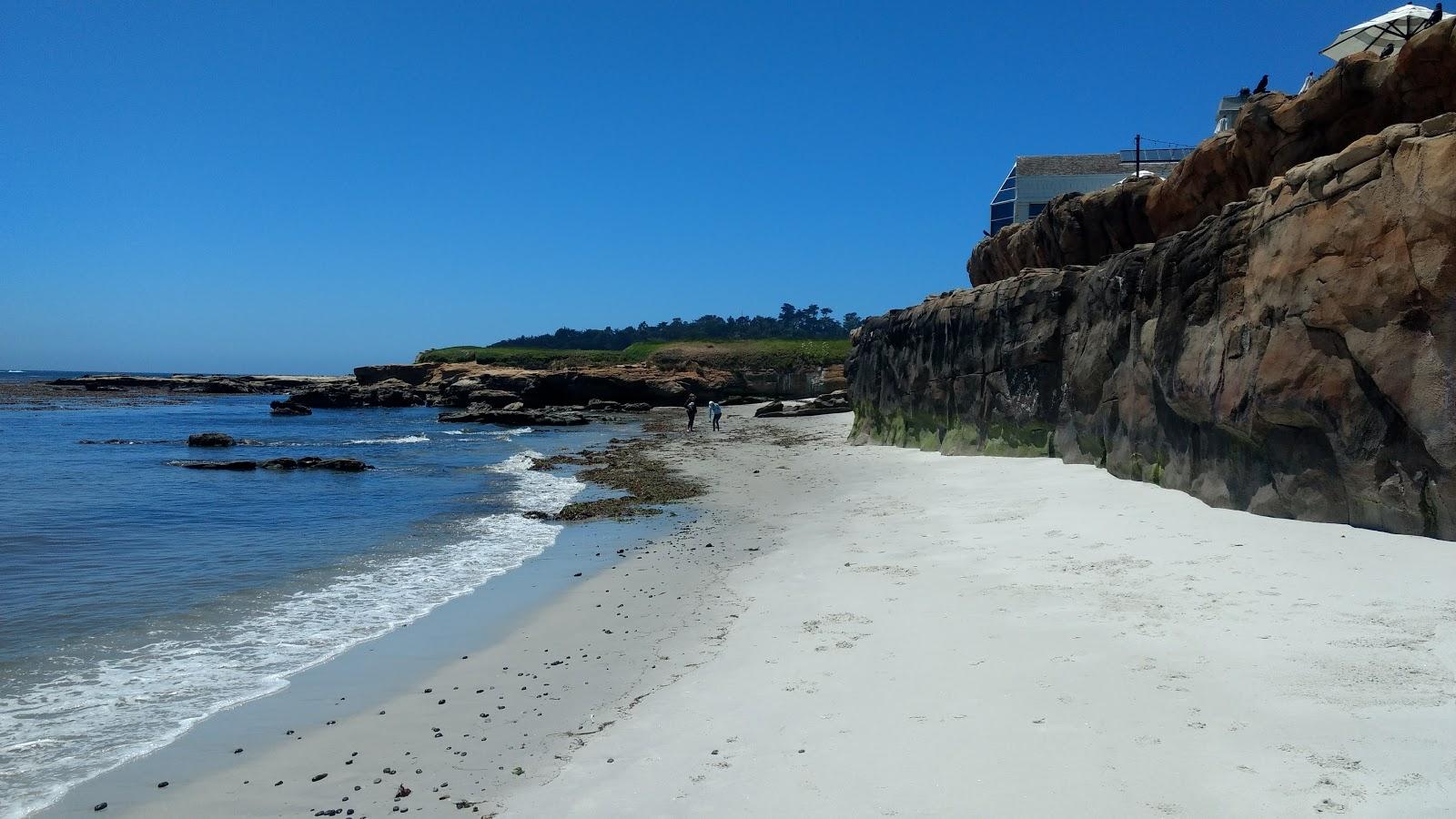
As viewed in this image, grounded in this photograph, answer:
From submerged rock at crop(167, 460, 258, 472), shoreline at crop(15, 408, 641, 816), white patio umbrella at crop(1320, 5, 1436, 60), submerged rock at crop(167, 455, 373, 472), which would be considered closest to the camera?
shoreline at crop(15, 408, 641, 816)

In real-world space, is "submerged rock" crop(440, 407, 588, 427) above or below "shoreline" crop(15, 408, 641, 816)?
above

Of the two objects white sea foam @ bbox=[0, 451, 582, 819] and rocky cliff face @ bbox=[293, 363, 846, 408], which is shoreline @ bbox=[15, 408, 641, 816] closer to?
white sea foam @ bbox=[0, 451, 582, 819]

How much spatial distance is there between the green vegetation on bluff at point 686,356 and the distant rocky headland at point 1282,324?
163 feet

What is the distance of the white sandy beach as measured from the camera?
3912 millimetres

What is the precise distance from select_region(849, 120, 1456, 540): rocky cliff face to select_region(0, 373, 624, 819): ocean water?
327 inches

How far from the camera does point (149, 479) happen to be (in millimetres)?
20359

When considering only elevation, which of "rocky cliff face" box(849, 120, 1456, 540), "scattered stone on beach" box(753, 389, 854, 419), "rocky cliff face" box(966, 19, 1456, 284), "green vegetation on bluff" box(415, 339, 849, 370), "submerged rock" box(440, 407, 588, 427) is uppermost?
"rocky cliff face" box(966, 19, 1456, 284)

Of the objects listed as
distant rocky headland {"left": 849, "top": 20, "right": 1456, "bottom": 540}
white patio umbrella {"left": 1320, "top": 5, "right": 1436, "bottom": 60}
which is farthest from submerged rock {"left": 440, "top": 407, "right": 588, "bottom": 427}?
white patio umbrella {"left": 1320, "top": 5, "right": 1436, "bottom": 60}

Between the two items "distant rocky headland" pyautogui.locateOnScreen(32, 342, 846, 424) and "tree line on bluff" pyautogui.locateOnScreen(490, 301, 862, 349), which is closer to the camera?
"distant rocky headland" pyautogui.locateOnScreen(32, 342, 846, 424)

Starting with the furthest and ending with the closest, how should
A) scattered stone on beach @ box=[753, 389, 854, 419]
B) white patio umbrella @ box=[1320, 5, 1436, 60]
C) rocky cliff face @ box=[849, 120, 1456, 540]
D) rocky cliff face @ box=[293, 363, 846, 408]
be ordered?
rocky cliff face @ box=[293, 363, 846, 408] → scattered stone on beach @ box=[753, 389, 854, 419] → white patio umbrella @ box=[1320, 5, 1436, 60] → rocky cliff face @ box=[849, 120, 1456, 540]

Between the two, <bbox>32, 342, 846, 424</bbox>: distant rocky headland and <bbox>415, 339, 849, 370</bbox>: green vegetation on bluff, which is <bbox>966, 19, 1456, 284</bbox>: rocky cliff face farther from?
<bbox>415, 339, 849, 370</bbox>: green vegetation on bluff

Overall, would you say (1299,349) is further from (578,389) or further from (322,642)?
(578,389)

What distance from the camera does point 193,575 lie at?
34.2ft

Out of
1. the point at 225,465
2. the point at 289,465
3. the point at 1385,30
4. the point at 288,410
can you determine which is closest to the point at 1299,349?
the point at 1385,30
